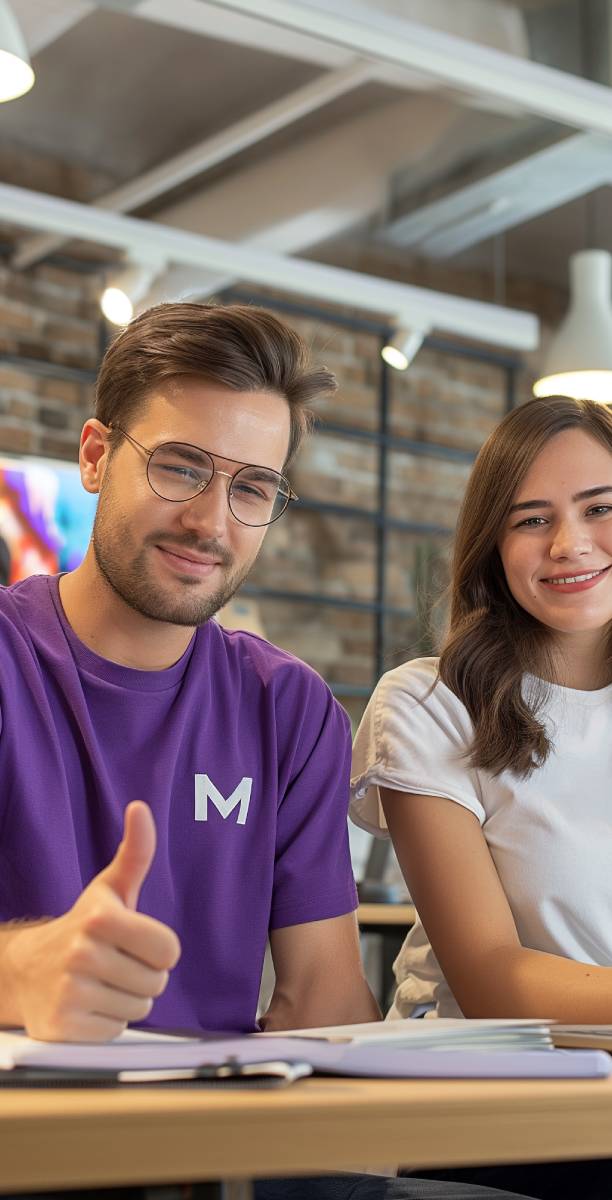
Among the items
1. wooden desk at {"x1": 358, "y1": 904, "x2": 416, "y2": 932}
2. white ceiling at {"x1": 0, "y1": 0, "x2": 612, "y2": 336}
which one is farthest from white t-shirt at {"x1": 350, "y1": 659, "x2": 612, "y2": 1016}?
white ceiling at {"x1": 0, "y1": 0, "x2": 612, "y2": 336}

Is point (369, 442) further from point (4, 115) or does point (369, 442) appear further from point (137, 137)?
point (4, 115)

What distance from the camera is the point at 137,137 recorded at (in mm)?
5152

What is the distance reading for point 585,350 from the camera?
163 inches

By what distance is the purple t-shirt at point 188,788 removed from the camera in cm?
123

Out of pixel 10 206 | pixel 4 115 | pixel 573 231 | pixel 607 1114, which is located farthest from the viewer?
pixel 573 231

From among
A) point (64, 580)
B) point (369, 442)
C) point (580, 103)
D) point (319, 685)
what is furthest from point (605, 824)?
point (369, 442)

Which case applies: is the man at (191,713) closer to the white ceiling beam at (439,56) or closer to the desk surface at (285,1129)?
the desk surface at (285,1129)

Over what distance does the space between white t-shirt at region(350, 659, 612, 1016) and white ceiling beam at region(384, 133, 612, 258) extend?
286 centimetres

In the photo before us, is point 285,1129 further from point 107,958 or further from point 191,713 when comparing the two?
point 191,713

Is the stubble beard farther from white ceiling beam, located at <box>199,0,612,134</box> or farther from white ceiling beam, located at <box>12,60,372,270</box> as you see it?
white ceiling beam, located at <box>12,60,372,270</box>

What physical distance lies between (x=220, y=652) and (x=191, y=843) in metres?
0.22

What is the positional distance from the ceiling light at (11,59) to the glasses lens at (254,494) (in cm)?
157

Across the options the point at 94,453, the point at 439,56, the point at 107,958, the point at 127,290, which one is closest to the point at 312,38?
the point at 439,56

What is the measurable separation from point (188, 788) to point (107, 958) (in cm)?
63
